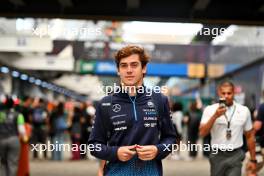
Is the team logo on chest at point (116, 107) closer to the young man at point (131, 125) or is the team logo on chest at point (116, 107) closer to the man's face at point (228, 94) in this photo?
the young man at point (131, 125)

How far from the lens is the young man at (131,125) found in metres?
3.08

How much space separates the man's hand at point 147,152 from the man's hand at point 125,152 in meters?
0.03

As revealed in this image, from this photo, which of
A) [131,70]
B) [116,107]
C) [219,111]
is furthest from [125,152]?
[219,111]

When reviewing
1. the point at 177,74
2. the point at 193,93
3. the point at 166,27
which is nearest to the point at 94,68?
the point at 177,74

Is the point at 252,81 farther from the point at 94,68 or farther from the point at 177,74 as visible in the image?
the point at 94,68

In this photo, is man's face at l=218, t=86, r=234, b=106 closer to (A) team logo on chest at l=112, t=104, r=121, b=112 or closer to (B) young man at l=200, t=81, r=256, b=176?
(B) young man at l=200, t=81, r=256, b=176

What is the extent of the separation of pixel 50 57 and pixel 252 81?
7.00 m

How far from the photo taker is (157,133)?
3.15 m

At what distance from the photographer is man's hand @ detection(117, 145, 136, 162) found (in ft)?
9.82

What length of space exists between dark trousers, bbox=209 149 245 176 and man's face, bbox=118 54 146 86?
2.41m

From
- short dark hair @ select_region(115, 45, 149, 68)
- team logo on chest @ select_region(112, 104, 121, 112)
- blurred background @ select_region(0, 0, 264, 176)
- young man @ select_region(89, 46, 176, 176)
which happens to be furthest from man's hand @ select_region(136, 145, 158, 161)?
blurred background @ select_region(0, 0, 264, 176)

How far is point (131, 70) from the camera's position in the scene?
3117 millimetres

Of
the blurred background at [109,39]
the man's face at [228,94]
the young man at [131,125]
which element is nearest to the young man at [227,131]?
the man's face at [228,94]

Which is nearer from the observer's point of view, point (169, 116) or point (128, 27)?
point (169, 116)
